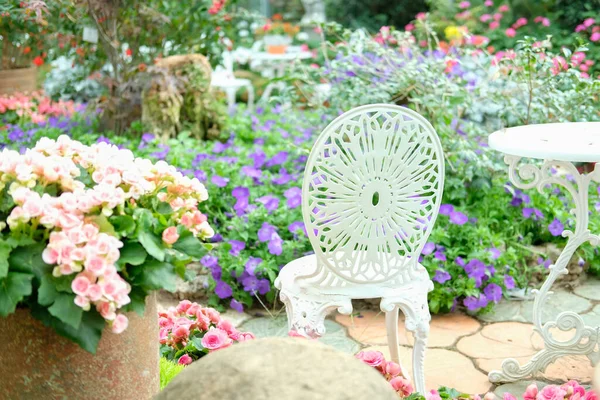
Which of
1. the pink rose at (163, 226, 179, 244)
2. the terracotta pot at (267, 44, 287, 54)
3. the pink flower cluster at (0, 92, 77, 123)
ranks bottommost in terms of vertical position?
the pink flower cluster at (0, 92, 77, 123)

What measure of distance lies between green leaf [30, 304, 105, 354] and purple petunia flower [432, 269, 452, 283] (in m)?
2.13

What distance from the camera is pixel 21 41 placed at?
5988 mm

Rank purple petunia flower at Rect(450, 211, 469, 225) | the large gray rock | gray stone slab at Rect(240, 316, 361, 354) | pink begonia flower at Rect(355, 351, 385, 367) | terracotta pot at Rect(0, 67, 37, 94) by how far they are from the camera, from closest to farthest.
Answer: the large gray rock, pink begonia flower at Rect(355, 351, 385, 367), gray stone slab at Rect(240, 316, 361, 354), purple petunia flower at Rect(450, 211, 469, 225), terracotta pot at Rect(0, 67, 37, 94)

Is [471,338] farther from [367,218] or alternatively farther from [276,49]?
[276,49]

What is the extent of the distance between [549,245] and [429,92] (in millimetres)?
1058

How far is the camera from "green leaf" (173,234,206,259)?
1888mm

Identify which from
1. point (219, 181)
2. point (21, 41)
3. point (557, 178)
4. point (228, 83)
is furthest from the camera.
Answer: point (228, 83)

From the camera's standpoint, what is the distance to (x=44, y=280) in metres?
1.69

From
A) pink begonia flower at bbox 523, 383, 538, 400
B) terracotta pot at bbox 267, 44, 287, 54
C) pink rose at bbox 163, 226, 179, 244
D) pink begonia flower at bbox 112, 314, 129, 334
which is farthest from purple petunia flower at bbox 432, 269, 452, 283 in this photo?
terracotta pot at bbox 267, 44, 287, 54

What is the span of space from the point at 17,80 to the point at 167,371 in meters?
5.29

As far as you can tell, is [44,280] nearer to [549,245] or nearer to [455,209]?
[455,209]

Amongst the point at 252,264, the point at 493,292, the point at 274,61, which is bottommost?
the point at 493,292

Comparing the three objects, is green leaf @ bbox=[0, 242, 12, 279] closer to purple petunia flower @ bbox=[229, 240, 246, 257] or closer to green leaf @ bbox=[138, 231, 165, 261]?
green leaf @ bbox=[138, 231, 165, 261]

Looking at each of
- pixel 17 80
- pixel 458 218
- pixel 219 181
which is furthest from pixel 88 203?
pixel 17 80
